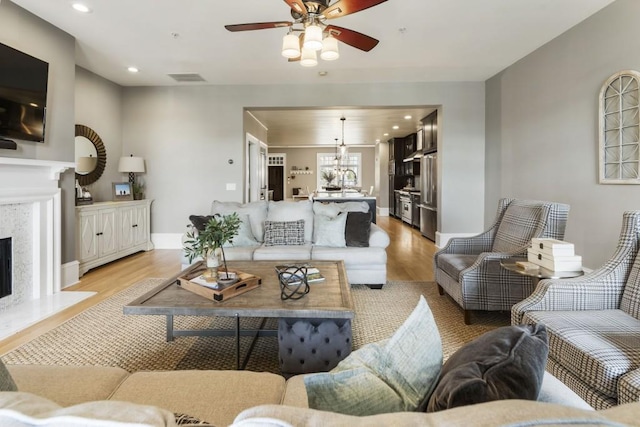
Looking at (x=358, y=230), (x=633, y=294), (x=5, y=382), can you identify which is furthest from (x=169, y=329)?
(x=633, y=294)

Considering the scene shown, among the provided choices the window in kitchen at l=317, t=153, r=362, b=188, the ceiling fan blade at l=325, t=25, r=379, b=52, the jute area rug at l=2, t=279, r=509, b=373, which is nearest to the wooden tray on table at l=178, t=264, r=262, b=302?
the jute area rug at l=2, t=279, r=509, b=373

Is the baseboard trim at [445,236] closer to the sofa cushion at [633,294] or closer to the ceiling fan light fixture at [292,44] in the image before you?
the sofa cushion at [633,294]

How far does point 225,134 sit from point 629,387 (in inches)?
229

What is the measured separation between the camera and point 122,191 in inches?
220

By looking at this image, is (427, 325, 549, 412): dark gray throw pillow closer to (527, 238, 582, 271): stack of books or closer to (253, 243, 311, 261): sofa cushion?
(527, 238, 582, 271): stack of books

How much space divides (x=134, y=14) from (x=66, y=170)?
6.01ft

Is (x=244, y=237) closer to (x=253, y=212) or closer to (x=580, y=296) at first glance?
(x=253, y=212)

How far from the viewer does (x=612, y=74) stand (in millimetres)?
3412

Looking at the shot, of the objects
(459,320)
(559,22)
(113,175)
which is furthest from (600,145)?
(113,175)

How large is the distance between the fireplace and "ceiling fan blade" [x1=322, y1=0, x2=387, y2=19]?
3.37 meters

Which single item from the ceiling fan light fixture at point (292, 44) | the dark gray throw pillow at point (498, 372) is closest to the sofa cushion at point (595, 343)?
the dark gray throw pillow at point (498, 372)

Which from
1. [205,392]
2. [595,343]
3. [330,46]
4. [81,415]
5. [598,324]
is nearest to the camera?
[81,415]

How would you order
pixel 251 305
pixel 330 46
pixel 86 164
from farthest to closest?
pixel 86 164 → pixel 330 46 → pixel 251 305

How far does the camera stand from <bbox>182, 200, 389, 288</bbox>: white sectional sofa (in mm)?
3707
